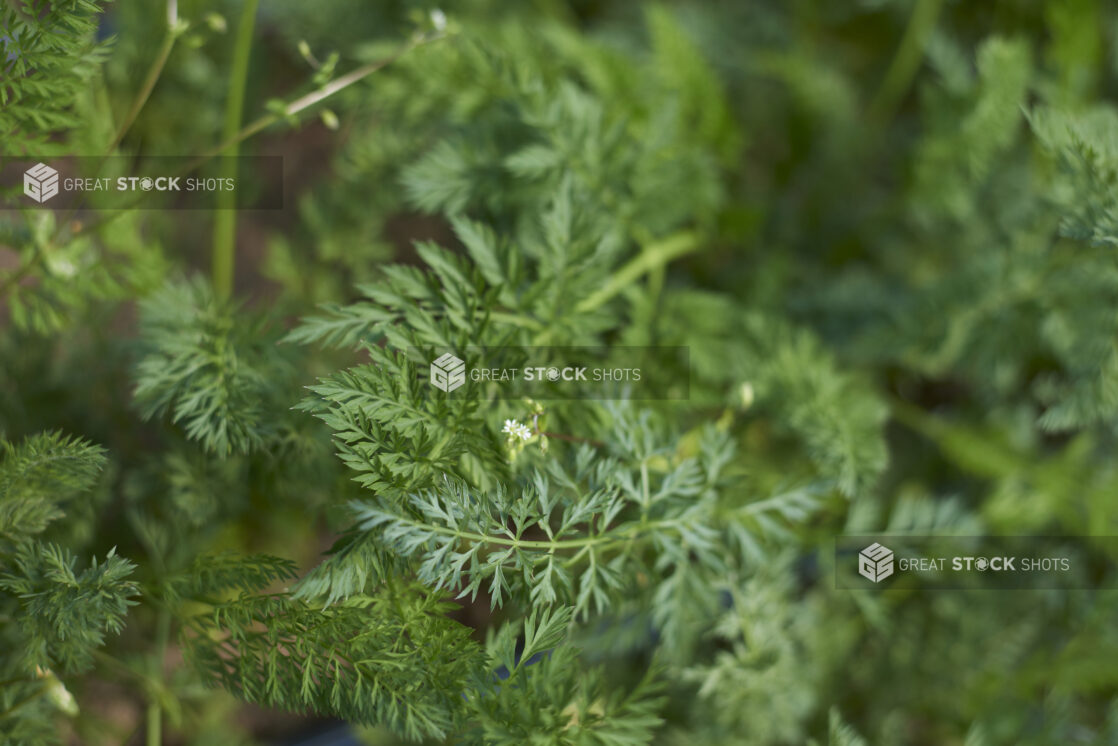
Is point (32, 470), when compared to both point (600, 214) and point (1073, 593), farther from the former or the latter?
point (1073, 593)

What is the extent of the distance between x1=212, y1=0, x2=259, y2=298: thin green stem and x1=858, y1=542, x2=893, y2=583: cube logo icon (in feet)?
3.47

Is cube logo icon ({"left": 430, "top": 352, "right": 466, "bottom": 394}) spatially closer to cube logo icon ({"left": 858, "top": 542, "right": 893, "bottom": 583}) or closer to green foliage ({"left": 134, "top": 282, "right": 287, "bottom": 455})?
green foliage ({"left": 134, "top": 282, "right": 287, "bottom": 455})

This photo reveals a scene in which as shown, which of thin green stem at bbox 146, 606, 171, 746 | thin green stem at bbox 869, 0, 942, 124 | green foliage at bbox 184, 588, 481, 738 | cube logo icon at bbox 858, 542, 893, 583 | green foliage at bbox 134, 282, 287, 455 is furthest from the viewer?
thin green stem at bbox 869, 0, 942, 124

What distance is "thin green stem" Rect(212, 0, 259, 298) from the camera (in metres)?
1.10

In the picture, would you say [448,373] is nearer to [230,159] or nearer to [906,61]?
[230,159]

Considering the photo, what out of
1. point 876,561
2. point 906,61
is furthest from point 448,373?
point 906,61

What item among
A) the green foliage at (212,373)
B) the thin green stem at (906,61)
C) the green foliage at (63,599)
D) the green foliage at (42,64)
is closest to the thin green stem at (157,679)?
the green foliage at (63,599)

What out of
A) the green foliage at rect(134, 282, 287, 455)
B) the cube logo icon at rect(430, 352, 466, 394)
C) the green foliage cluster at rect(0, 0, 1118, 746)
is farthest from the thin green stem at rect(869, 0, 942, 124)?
the green foliage at rect(134, 282, 287, 455)

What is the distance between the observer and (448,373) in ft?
2.58

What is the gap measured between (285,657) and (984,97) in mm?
1235

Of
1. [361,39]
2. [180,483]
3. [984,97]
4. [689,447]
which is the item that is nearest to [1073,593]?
[689,447]

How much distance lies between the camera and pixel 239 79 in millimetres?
1120

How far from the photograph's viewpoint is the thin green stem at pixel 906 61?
144 centimetres

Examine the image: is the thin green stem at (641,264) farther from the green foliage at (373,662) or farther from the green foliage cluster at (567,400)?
the green foliage at (373,662)
